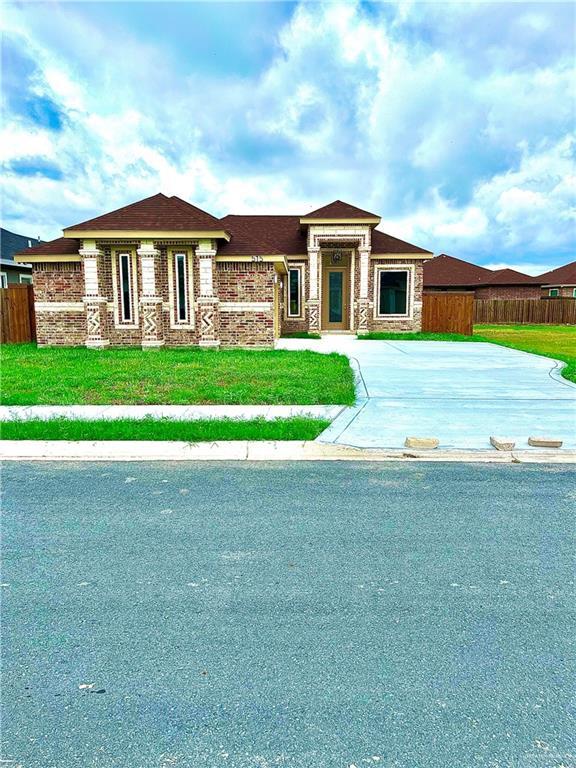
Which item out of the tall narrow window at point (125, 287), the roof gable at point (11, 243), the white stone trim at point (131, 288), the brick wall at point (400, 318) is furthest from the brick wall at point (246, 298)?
the roof gable at point (11, 243)

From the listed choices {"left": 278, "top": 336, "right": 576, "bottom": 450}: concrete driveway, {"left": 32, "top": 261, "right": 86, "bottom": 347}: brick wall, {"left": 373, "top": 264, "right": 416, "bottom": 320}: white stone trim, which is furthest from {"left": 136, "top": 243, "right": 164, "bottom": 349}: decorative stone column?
{"left": 373, "top": 264, "right": 416, "bottom": 320}: white stone trim

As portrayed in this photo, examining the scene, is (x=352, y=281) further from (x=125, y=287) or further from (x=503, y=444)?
(x=503, y=444)

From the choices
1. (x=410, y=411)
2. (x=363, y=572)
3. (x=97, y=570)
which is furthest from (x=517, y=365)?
(x=97, y=570)

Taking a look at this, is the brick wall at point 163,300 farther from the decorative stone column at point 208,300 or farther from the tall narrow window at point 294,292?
the tall narrow window at point 294,292

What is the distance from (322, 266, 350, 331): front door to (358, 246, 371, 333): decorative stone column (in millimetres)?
1478

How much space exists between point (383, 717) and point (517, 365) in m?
13.5

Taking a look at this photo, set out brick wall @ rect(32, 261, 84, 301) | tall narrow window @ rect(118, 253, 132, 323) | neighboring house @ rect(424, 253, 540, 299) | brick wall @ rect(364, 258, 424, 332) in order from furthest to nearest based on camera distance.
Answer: neighboring house @ rect(424, 253, 540, 299) < brick wall @ rect(364, 258, 424, 332) < brick wall @ rect(32, 261, 84, 301) < tall narrow window @ rect(118, 253, 132, 323)

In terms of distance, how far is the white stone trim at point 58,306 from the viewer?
19203 millimetres

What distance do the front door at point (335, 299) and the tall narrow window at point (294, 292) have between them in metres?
1.36

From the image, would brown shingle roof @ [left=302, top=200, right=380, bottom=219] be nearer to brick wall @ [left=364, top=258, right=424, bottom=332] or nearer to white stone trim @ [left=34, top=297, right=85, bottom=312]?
brick wall @ [left=364, top=258, right=424, bottom=332]

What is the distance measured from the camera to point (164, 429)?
7340 millimetres

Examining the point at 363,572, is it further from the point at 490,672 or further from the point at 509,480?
the point at 509,480

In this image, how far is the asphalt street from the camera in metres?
2.35

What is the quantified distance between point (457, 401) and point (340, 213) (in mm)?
16699
